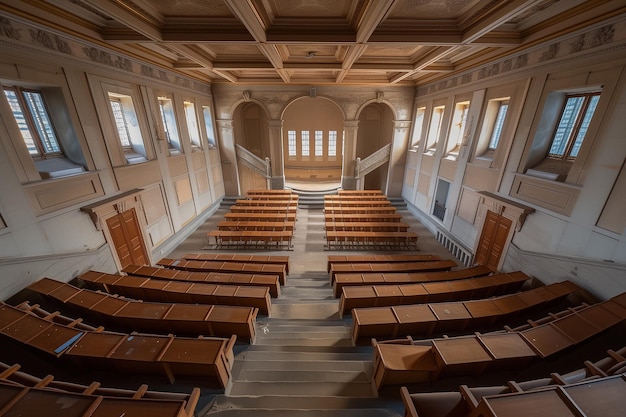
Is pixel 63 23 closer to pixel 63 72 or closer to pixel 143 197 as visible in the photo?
pixel 63 72

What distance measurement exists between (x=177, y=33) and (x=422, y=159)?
979 cm

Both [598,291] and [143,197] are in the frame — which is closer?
[598,291]

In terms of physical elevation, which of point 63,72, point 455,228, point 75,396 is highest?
point 63,72

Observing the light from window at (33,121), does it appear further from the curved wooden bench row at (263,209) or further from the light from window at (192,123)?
the curved wooden bench row at (263,209)

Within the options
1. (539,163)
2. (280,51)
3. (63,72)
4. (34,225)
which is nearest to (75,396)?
(34,225)

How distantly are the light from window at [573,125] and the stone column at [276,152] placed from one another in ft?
33.4

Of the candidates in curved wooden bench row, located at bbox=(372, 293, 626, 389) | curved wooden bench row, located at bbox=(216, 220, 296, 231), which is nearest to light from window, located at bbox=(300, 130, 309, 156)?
curved wooden bench row, located at bbox=(216, 220, 296, 231)

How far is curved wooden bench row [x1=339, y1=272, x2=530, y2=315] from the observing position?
422 centimetres

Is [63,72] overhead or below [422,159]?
overhead

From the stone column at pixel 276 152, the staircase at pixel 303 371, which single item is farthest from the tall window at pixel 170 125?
the staircase at pixel 303 371

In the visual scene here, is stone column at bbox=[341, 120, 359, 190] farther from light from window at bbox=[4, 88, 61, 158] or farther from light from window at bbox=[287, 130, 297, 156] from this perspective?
light from window at bbox=[4, 88, 61, 158]

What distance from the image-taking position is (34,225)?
416 cm

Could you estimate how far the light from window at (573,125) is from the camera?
4633 mm

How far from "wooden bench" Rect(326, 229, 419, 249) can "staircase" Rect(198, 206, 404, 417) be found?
328cm
